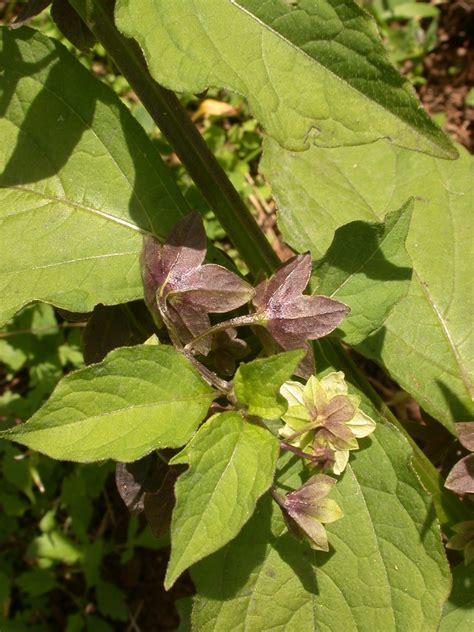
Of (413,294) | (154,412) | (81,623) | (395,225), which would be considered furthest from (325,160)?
(81,623)

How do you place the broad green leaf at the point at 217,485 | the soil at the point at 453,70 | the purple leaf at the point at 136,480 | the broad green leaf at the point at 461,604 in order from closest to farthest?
the broad green leaf at the point at 217,485 → the purple leaf at the point at 136,480 → the broad green leaf at the point at 461,604 → the soil at the point at 453,70

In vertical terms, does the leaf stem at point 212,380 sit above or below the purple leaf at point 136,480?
above

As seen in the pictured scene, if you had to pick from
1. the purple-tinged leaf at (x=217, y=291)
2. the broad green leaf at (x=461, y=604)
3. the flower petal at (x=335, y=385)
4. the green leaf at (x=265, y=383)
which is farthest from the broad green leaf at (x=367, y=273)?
the broad green leaf at (x=461, y=604)

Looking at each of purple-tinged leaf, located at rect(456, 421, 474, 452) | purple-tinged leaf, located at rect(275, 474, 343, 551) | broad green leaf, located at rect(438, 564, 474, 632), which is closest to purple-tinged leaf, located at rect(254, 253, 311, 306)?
purple-tinged leaf, located at rect(275, 474, 343, 551)

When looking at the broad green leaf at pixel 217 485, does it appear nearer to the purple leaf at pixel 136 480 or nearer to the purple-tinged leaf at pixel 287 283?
the purple-tinged leaf at pixel 287 283

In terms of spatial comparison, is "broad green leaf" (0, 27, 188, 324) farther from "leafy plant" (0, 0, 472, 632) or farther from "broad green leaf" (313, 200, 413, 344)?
"broad green leaf" (313, 200, 413, 344)

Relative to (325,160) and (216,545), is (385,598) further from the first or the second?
(325,160)

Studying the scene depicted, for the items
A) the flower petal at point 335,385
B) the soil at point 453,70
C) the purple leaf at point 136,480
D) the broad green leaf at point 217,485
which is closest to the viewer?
the broad green leaf at point 217,485

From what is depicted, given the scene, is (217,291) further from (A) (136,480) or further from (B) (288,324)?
(A) (136,480)
